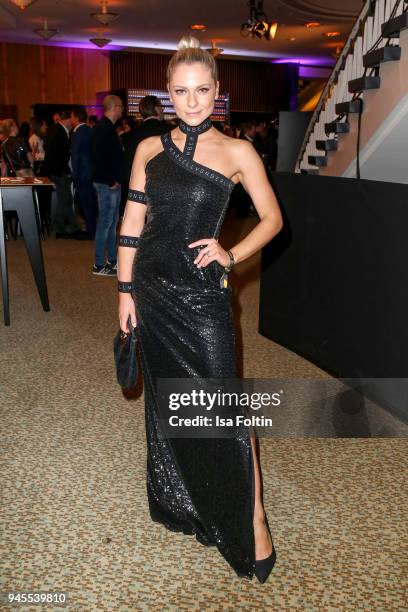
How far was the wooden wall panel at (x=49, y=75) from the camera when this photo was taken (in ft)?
54.5

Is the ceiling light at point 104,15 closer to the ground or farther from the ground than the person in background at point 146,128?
farther from the ground

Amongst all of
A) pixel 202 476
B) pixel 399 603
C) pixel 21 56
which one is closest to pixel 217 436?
pixel 202 476

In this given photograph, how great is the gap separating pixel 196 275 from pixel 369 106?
3.50m

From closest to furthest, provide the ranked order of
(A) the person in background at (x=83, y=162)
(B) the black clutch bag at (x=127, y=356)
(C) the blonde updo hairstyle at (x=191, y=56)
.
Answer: (C) the blonde updo hairstyle at (x=191, y=56)
(B) the black clutch bag at (x=127, y=356)
(A) the person in background at (x=83, y=162)

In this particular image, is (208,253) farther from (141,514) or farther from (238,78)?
(238,78)

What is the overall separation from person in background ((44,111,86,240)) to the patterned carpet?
513 cm

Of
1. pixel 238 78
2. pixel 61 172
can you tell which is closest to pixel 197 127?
pixel 61 172

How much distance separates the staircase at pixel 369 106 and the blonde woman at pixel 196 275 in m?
2.89

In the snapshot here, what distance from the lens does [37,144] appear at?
32.2 ft

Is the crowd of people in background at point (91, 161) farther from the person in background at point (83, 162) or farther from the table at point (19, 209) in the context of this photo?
the table at point (19, 209)

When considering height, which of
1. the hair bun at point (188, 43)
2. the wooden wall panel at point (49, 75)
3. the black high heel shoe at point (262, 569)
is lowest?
the black high heel shoe at point (262, 569)

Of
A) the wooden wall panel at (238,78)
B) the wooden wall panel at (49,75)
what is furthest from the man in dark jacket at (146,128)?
the wooden wall panel at (238,78)

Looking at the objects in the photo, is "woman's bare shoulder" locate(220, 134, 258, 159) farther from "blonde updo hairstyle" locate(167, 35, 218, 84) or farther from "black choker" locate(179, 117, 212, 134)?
"blonde updo hairstyle" locate(167, 35, 218, 84)

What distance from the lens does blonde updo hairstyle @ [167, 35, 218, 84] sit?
174 cm
